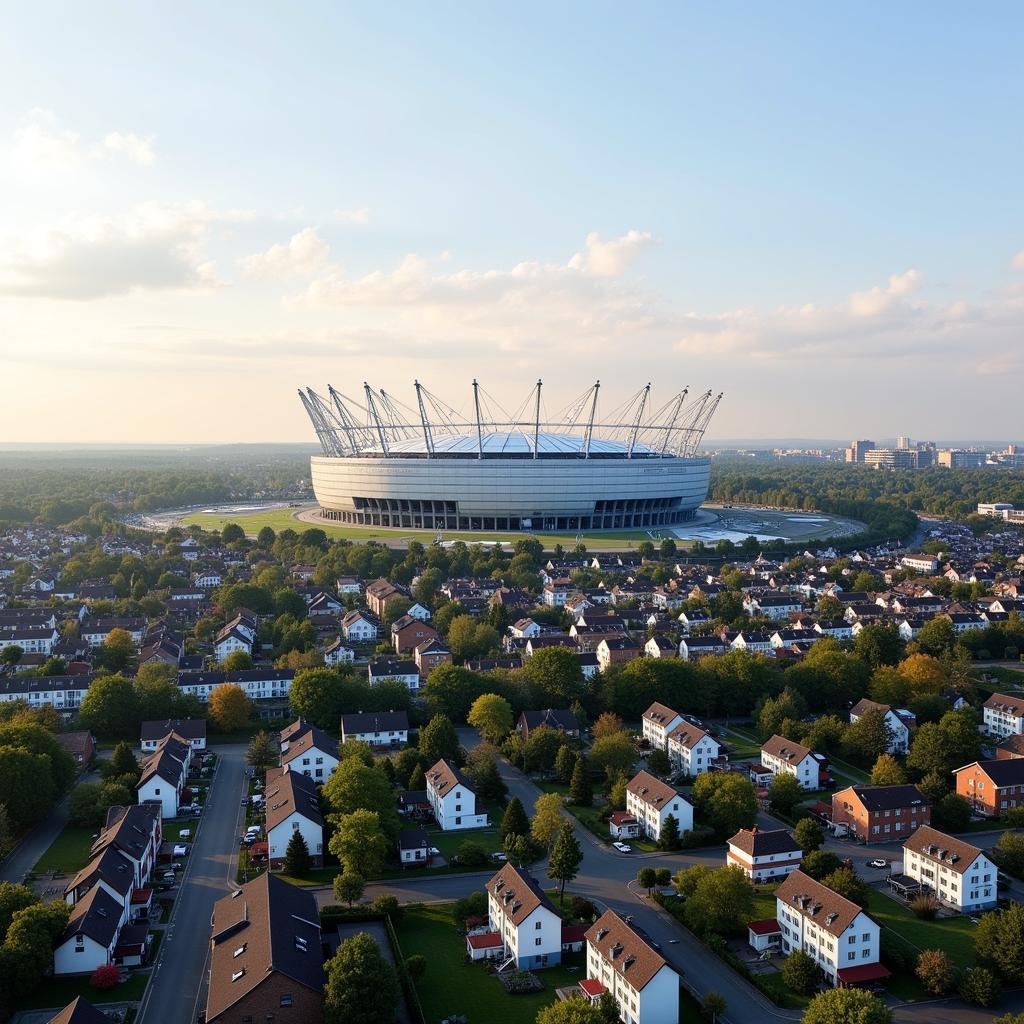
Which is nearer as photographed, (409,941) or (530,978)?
(530,978)

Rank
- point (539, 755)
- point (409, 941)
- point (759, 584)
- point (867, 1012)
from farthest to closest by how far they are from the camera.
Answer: point (759, 584) → point (539, 755) → point (409, 941) → point (867, 1012)

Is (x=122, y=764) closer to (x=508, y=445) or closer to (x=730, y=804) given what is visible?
(x=730, y=804)

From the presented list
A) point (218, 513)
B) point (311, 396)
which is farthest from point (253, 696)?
point (218, 513)

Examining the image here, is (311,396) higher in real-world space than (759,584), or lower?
higher

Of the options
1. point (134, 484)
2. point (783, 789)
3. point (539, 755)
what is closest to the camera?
point (783, 789)

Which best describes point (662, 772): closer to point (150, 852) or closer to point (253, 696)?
point (150, 852)

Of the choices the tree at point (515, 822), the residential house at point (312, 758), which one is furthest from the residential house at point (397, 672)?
the tree at point (515, 822)

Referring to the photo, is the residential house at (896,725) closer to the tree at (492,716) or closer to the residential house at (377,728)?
the tree at (492,716)

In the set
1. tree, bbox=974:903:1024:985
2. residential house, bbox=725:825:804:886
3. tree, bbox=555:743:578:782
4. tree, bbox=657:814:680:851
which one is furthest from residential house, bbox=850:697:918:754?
tree, bbox=974:903:1024:985
